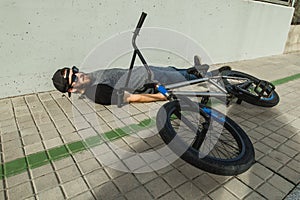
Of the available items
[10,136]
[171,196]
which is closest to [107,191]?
[171,196]

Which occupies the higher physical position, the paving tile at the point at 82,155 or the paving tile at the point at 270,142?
the paving tile at the point at 270,142

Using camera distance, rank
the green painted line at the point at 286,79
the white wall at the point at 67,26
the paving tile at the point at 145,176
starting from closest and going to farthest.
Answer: the paving tile at the point at 145,176 < the white wall at the point at 67,26 < the green painted line at the point at 286,79

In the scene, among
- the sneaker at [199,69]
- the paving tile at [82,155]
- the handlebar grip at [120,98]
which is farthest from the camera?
the sneaker at [199,69]

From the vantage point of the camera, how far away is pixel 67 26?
353cm

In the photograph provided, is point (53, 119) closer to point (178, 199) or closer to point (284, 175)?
point (178, 199)

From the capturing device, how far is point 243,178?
7.02ft

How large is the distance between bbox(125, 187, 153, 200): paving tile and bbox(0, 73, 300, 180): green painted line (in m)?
0.82

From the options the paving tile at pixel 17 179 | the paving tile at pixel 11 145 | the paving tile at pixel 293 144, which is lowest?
the paving tile at pixel 17 179

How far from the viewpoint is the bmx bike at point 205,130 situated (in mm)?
1963

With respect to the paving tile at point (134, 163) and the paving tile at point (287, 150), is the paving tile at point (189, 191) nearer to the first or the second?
the paving tile at point (134, 163)

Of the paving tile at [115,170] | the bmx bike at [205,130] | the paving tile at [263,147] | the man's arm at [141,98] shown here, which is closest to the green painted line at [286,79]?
the bmx bike at [205,130]

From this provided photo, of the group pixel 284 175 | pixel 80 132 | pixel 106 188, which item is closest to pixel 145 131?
pixel 80 132

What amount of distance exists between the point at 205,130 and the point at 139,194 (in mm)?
929

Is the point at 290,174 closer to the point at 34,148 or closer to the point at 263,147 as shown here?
the point at 263,147
